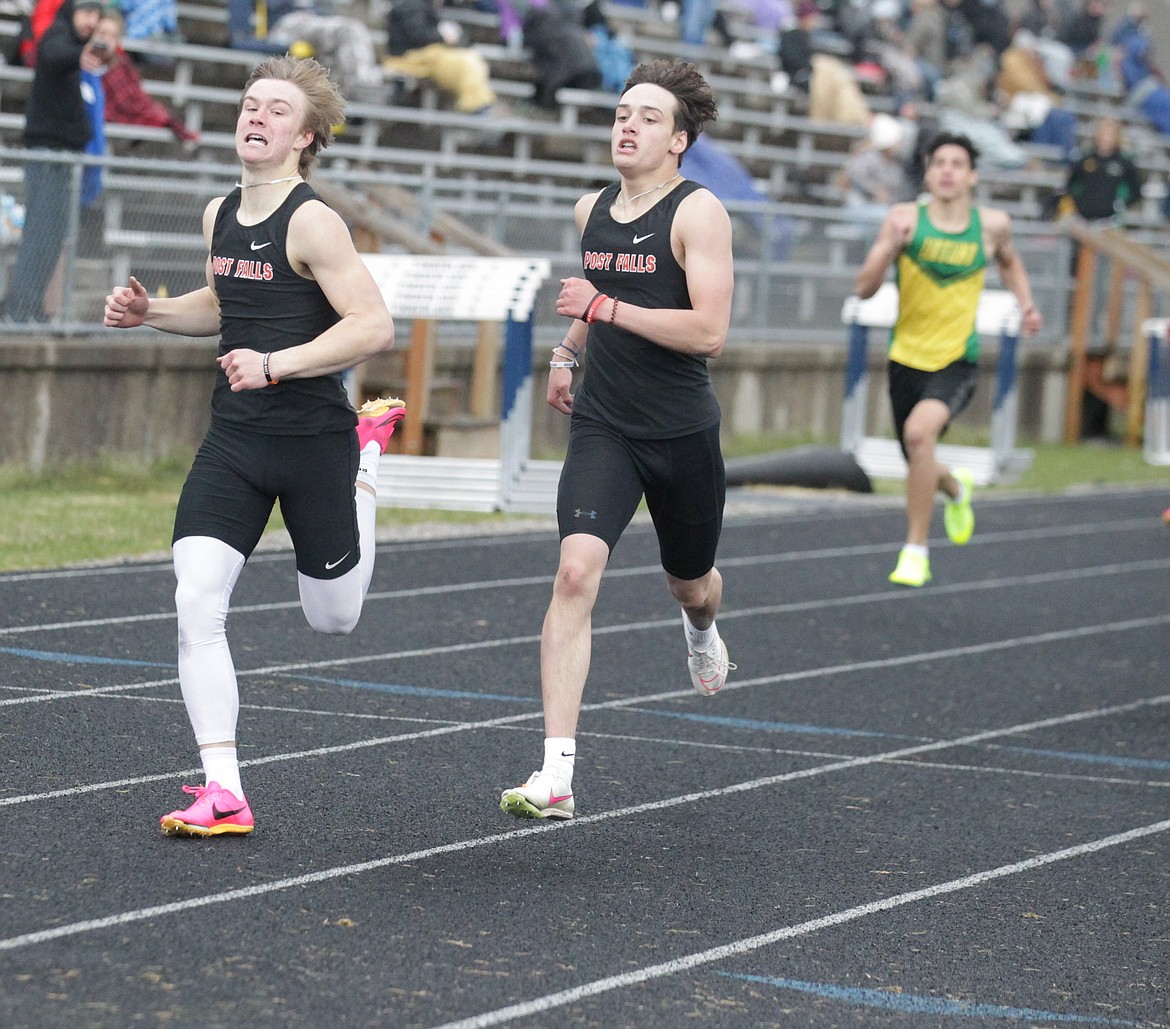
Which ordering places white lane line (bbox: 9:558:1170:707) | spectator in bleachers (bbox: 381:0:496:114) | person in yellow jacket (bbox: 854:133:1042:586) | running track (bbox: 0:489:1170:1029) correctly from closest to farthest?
1. running track (bbox: 0:489:1170:1029)
2. white lane line (bbox: 9:558:1170:707)
3. person in yellow jacket (bbox: 854:133:1042:586)
4. spectator in bleachers (bbox: 381:0:496:114)

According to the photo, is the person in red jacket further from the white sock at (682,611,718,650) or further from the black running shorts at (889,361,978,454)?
the white sock at (682,611,718,650)

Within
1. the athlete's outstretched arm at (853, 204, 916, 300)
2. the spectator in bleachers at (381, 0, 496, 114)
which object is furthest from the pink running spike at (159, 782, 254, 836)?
the spectator in bleachers at (381, 0, 496, 114)

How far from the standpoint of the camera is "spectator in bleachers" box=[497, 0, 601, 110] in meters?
19.6

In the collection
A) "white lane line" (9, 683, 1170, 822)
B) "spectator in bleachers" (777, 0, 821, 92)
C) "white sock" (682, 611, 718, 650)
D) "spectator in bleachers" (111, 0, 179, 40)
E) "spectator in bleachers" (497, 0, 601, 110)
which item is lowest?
"white lane line" (9, 683, 1170, 822)

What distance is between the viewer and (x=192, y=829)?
202 inches

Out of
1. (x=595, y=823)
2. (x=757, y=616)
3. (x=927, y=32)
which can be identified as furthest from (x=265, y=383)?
(x=927, y=32)

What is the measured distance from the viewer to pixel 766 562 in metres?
11.7

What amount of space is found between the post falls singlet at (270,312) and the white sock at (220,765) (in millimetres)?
786

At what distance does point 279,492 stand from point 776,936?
1640mm

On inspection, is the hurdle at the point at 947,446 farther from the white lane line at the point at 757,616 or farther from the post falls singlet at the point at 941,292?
the post falls singlet at the point at 941,292

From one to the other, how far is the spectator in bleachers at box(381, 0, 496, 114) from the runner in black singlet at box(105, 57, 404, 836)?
1326 centimetres

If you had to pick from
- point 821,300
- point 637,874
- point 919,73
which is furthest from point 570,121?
point 637,874

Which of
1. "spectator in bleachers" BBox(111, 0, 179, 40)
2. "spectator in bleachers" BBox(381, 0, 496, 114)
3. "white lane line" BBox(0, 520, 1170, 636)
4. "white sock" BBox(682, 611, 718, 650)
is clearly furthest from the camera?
"spectator in bleachers" BBox(381, 0, 496, 114)

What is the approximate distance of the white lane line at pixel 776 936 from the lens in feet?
13.4
